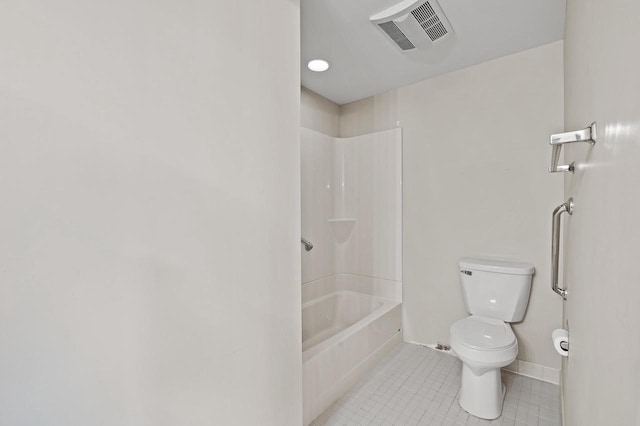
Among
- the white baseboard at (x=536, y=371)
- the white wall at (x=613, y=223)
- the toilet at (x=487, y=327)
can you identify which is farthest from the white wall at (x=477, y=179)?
the white wall at (x=613, y=223)

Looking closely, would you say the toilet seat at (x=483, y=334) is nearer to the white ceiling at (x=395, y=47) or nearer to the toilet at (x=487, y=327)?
the toilet at (x=487, y=327)

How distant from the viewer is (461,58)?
2.19 m

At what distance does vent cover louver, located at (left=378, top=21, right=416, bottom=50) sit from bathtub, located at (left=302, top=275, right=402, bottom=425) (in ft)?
6.28

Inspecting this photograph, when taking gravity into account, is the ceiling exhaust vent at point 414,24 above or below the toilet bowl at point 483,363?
above

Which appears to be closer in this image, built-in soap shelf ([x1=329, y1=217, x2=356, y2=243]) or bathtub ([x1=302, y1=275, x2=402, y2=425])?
bathtub ([x1=302, y1=275, x2=402, y2=425])

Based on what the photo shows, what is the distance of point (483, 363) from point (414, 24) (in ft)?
6.49

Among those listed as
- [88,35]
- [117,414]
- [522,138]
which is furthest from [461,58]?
[117,414]

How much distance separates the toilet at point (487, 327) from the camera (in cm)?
167

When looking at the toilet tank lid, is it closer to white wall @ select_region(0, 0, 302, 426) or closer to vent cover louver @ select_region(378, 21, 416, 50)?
white wall @ select_region(0, 0, 302, 426)

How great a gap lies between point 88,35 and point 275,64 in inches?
27.6

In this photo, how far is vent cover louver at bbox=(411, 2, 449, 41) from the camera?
164 cm

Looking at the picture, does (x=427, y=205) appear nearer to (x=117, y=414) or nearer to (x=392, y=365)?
(x=392, y=365)

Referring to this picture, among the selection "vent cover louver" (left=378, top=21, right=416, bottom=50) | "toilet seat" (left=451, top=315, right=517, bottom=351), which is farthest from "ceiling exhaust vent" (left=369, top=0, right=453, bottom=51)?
"toilet seat" (left=451, top=315, right=517, bottom=351)

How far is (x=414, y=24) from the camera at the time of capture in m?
1.76
